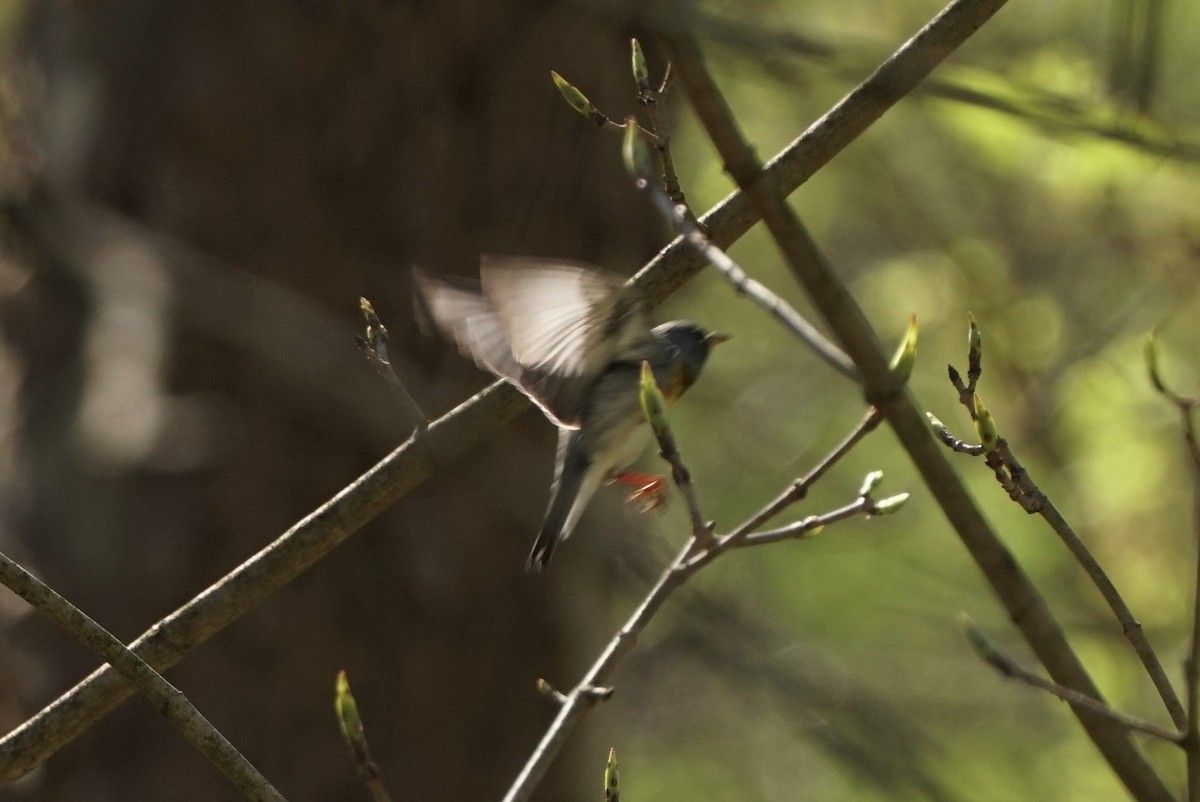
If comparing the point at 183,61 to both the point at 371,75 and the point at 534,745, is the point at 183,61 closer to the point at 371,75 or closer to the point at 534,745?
the point at 371,75

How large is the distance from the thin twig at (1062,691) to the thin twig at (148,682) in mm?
793

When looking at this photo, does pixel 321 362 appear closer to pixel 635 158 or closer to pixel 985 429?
pixel 635 158

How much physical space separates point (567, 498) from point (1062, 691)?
1.83 meters

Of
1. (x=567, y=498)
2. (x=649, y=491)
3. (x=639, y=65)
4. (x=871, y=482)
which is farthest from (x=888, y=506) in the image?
(x=567, y=498)

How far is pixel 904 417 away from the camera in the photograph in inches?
52.0

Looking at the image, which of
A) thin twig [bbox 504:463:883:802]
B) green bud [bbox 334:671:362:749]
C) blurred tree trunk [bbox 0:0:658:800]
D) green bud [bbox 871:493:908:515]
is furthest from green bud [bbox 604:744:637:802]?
blurred tree trunk [bbox 0:0:658:800]

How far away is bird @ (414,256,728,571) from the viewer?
2184mm

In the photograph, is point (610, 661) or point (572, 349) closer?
point (610, 661)

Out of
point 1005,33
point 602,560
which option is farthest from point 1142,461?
point 602,560

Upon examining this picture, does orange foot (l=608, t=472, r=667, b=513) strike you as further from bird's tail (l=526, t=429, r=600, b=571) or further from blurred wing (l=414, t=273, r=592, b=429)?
blurred wing (l=414, t=273, r=592, b=429)

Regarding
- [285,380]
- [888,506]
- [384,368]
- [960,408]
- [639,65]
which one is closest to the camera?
[888,506]

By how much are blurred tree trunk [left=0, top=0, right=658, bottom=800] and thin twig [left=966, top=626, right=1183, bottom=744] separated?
2.50 m

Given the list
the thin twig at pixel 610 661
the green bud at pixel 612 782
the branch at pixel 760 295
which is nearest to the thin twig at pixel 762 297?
the branch at pixel 760 295

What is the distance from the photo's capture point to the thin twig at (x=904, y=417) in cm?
131
